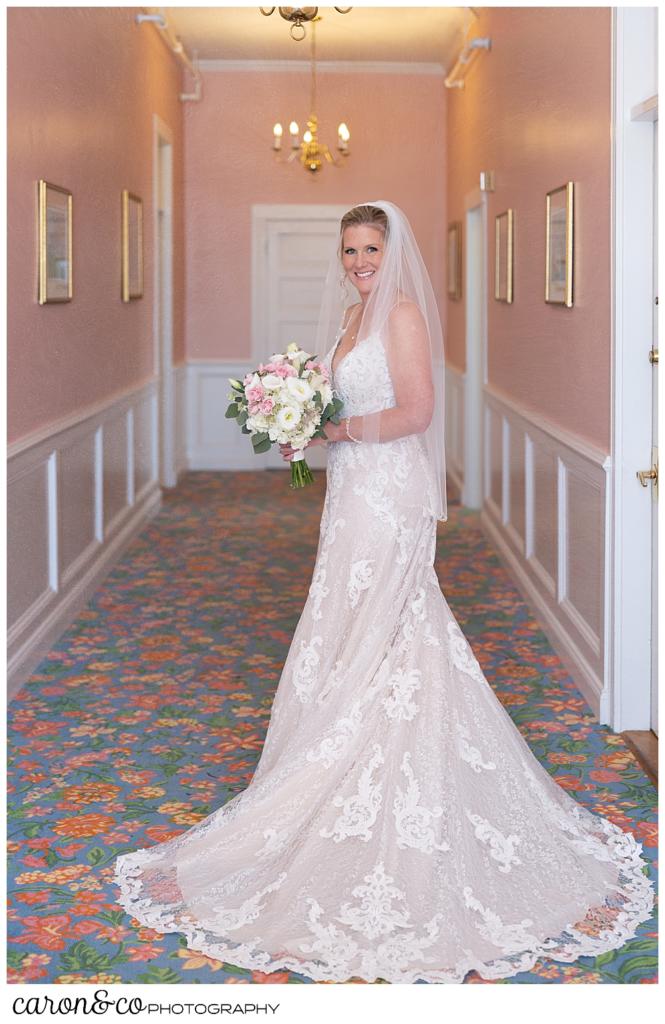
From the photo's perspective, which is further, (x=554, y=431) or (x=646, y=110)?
(x=554, y=431)

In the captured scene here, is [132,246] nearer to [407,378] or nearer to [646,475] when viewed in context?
[646,475]

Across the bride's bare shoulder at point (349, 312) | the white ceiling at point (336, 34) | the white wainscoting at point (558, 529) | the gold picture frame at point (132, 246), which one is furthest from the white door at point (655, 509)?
the white ceiling at point (336, 34)

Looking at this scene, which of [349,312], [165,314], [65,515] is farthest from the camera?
[165,314]

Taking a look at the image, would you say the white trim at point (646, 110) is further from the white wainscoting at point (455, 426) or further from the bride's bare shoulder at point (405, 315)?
the white wainscoting at point (455, 426)

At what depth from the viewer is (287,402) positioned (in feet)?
11.0

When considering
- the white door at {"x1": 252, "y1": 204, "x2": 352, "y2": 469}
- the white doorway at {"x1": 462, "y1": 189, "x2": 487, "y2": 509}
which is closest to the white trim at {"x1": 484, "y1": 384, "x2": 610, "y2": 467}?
the white doorway at {"x1": 462, "y1": 189, "x2": 487, "y2": 509}

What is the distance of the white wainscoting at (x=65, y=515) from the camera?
Result: 16.8ft

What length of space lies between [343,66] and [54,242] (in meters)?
6.19

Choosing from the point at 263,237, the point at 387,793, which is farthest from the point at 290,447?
the point at 263,237

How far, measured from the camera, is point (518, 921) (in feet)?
9.74

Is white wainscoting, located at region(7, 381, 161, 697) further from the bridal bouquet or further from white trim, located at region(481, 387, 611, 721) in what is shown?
white trim, located at region(481, 387, 611, 721)

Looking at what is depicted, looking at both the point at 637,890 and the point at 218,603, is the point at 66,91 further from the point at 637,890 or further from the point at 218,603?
the point at 637,890

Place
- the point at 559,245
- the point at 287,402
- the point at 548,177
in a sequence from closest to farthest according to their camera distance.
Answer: the point at 287,402, the point at 559,245, the point at 548,177
